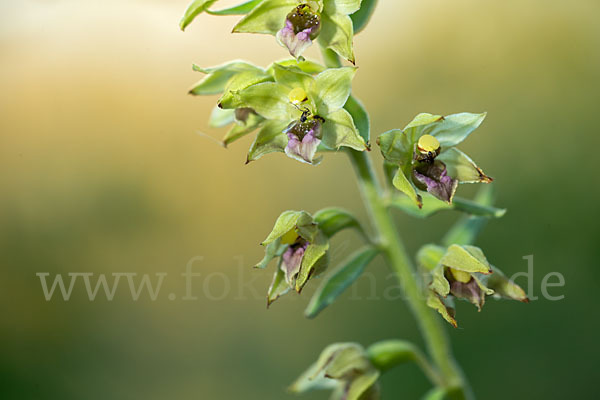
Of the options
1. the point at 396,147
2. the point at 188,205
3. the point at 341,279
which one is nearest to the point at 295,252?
the point at 341,279

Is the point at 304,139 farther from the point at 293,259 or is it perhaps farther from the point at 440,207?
the point at 440,207

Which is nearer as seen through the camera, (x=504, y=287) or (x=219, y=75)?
(x=504, y=287)

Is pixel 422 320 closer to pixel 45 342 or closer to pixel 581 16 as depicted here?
pixel 45 342

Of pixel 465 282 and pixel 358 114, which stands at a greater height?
pixel 358 114

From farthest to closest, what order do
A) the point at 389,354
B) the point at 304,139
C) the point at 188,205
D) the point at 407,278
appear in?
the point at 188,205 < the point at 389,354 < the point at 407,278 < the point at 304,139

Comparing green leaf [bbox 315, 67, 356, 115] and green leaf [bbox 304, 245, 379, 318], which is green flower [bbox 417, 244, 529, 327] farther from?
green leaf [bbox 315, 67, 356, 115]

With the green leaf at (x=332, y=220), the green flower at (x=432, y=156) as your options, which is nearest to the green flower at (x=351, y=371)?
the green leaf at (x=332, y=220)

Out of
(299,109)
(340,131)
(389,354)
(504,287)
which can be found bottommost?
(389,354)
